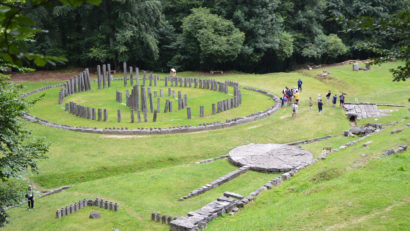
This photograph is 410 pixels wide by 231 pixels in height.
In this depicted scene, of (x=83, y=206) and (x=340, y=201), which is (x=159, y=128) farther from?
(x=340, y=201)

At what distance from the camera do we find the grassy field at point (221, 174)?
35.2ft

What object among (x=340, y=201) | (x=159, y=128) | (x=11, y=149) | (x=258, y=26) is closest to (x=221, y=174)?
(x=159, y=128)

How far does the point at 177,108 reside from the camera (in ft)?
99.2

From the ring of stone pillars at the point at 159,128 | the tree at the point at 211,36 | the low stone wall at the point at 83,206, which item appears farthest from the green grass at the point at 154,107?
the low stone wall at the point at 83,206

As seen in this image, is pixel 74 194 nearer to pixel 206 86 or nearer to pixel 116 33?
pixel 206 86

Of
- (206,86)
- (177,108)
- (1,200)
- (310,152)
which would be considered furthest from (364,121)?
(1,200)

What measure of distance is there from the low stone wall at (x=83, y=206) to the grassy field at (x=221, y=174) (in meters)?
0.32

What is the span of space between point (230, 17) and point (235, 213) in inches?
1608

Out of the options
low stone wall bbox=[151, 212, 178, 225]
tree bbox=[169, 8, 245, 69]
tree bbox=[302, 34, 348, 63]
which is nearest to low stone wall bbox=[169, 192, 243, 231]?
low stone wall bbox=[151, 212, 178, 225]

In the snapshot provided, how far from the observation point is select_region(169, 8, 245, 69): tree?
149 ft

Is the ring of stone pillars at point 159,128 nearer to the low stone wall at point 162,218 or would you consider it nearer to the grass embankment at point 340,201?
the grass embankment at point 340,201

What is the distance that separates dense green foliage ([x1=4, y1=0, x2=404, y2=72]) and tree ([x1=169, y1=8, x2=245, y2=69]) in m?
0.11

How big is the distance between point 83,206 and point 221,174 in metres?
6.28

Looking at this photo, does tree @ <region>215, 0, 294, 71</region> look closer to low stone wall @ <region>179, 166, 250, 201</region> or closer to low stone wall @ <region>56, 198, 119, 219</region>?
low stone wall @ <region>179, 166, 250, 201</region>
